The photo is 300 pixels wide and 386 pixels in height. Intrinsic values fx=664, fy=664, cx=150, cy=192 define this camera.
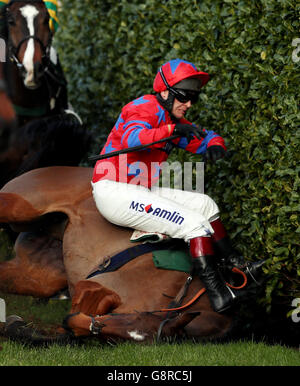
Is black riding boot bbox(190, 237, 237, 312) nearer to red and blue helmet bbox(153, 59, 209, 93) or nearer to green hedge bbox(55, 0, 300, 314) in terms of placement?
green hedge bbox(55, 0, 300, 314)

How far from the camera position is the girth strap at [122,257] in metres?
4.23

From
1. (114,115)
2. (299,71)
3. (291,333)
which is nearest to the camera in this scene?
(299,71)

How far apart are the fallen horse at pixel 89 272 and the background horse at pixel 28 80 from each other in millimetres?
761

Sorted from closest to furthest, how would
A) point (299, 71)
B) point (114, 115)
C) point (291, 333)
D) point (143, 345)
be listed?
point (143, 345) → point (299, 71) → point (291, 333) → point (114, 115)

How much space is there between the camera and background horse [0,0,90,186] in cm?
568

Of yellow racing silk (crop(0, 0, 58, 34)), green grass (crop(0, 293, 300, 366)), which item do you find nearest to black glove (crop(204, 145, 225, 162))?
green grass (crop(0, 293, 300, 366))

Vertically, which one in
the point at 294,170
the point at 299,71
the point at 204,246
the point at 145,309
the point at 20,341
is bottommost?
the point at 20,341

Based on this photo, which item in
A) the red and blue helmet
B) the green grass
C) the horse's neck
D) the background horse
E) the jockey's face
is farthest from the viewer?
the horse's neck

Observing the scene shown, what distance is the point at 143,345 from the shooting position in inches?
152

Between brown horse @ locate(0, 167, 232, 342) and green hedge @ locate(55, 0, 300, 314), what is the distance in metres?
0.68

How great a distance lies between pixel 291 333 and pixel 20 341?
1.92 metres

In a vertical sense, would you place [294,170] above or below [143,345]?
above
